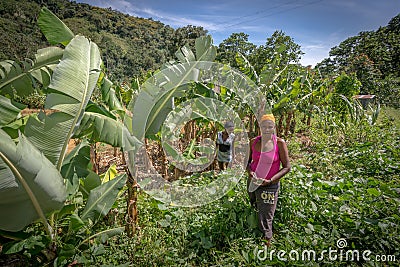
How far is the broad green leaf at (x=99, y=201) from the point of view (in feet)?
7.25

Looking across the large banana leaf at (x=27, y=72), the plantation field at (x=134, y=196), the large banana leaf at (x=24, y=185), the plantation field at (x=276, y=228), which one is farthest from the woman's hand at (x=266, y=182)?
the large banana leaf at (x=27, y=72)

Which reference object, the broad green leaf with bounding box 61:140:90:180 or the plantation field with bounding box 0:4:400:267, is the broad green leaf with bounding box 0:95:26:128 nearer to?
the plantation field with bounding box 0:4:400:267

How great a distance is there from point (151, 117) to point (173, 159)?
2.13 metres

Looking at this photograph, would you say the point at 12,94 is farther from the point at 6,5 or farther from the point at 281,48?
the point at 6,5

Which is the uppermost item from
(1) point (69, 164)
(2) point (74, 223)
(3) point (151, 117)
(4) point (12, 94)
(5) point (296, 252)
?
(4) point (12, 94)

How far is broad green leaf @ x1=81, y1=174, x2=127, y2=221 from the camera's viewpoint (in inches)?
87.0

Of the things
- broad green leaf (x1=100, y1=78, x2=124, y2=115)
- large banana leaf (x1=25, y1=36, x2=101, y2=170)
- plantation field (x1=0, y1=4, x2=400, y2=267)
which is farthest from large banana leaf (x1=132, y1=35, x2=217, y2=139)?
large banana leaf (x1=25, y1=36, x2=101, y2=170)

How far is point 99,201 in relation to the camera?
2258 mm

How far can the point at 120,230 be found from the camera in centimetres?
229

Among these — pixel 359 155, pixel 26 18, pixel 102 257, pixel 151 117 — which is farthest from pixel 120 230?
pixel 26 18

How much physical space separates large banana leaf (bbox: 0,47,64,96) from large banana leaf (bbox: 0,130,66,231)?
1.49 metres

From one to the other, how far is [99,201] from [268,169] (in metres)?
1.69

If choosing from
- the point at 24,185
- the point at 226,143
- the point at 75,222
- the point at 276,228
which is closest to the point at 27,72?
the point at 24,185

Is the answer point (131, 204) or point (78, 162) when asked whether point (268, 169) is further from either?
point (78, 162)
